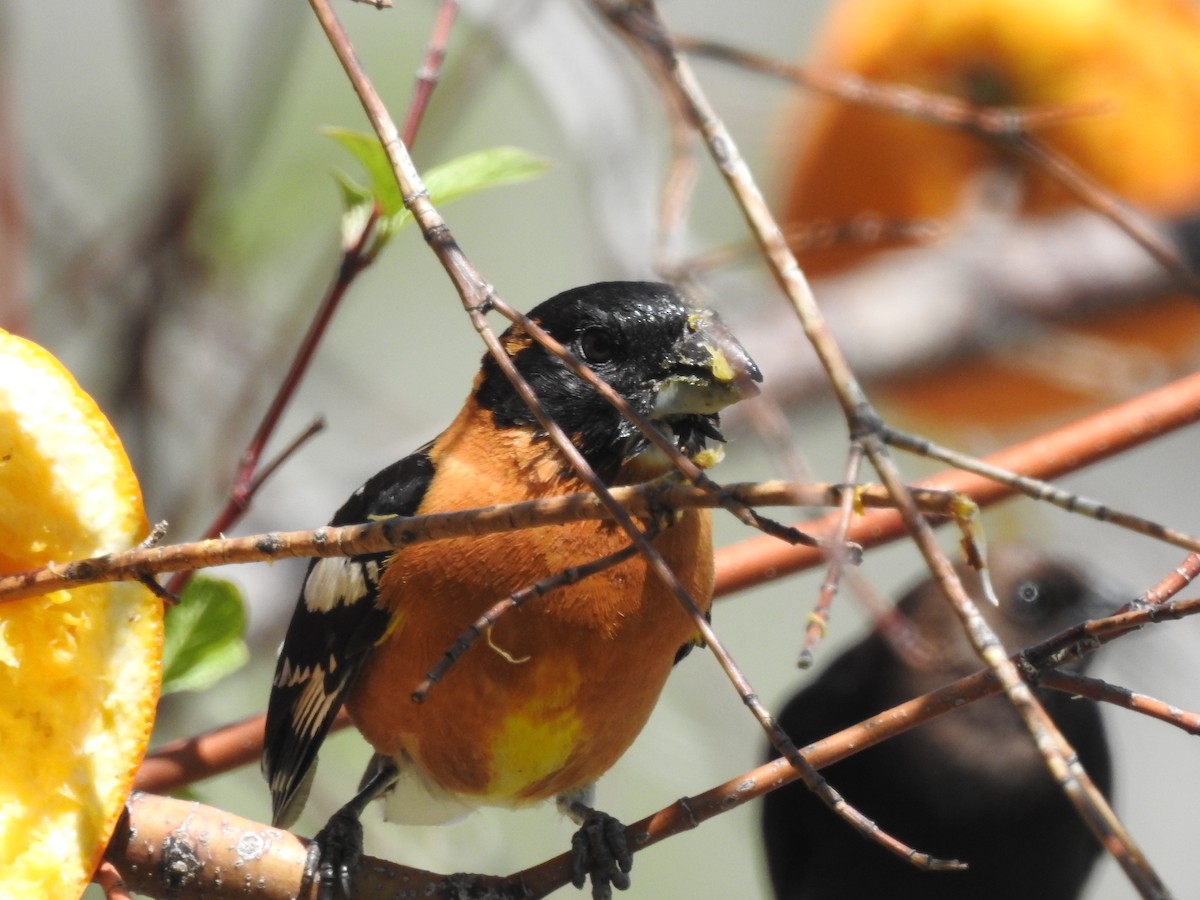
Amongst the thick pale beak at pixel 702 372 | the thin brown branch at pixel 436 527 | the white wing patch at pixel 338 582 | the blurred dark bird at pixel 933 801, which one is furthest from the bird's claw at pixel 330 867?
the blurred dark bird at pixel 933 801

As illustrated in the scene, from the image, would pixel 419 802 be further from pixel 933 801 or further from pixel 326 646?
pixel 933 801

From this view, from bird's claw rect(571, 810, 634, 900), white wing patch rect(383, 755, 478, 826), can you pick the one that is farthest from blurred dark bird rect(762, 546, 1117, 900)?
white wing patch rect(383, 755, 478, 826)

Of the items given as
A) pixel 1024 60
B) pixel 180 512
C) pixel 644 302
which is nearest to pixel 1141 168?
pixel 1024 60

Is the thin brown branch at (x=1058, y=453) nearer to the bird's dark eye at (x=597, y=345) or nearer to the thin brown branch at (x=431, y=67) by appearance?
the bird's dark eye at (x=597, y=345)

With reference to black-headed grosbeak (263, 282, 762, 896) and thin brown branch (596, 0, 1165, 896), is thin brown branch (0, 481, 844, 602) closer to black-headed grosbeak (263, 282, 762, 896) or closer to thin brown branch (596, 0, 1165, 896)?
thin brown branch (596, 0, 1165, 896)

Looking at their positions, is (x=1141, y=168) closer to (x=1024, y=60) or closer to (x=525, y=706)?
(x=1024, y=60)

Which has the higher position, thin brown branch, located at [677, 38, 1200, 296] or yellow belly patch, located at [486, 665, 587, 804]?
thin brown branch, located at [677, 38, 1200, 296]
